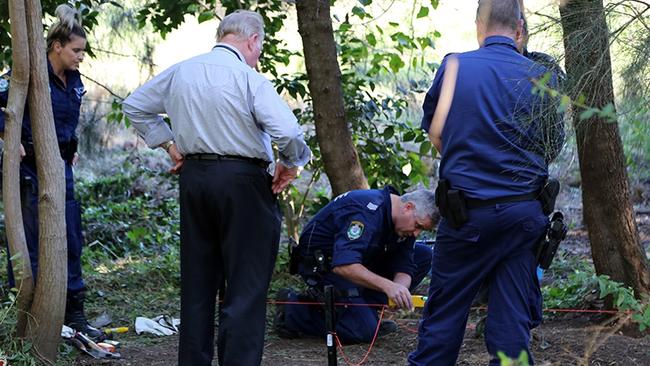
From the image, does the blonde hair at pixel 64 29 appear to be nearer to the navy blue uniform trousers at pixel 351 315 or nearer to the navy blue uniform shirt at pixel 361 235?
the navy blue uniform shirt at pixel 361 235

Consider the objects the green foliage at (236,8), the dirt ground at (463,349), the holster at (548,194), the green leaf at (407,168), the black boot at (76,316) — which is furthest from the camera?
the green leaf at (407,168)

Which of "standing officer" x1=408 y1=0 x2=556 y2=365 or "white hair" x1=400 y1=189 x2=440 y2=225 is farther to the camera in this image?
"white hair" x1=400 y1=189 x2=440 y2=225

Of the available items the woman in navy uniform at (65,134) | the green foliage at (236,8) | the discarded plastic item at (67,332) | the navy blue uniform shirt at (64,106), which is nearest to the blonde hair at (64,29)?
the woman in navy uniform at (65,134)

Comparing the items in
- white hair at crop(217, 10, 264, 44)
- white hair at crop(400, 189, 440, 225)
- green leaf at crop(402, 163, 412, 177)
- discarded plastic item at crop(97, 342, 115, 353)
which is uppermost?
white hair at crop(217, 10, 264, 44)

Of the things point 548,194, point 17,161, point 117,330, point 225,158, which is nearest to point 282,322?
point 117,330

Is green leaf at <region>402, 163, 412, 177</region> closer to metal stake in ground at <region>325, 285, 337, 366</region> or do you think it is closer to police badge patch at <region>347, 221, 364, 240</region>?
police badge patch at <region>347, 221, 364, 240</region>

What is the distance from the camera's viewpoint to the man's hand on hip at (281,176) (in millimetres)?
4008

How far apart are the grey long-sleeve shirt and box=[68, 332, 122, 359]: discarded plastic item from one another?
1.26 m

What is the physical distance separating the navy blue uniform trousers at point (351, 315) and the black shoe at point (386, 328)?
2.3 inches

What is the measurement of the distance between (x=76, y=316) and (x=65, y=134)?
36.9 inches

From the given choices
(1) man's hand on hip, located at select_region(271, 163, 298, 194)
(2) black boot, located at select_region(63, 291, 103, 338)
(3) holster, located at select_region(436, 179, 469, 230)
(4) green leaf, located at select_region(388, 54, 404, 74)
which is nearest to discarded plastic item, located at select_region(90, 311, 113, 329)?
(2) black boot, located at select_region(63, 291, 103, 338)

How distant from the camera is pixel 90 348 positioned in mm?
4699

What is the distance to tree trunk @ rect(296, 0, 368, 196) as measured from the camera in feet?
18.5

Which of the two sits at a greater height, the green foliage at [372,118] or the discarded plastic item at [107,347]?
the green foliage at [372,118]
